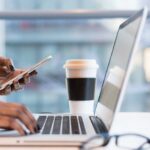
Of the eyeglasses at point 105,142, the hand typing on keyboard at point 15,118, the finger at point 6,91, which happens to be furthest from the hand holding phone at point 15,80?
the eyeglasses at point 105,142

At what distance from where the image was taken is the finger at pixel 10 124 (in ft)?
2.10

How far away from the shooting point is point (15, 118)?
67cm

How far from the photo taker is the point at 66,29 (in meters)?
2.51

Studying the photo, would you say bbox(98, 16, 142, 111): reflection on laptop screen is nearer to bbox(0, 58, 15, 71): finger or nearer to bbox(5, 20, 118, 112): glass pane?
bbox(0, 58, 15, 71): finger

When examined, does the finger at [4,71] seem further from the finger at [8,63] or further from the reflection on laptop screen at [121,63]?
the reflection on laptop screen at [121,63]

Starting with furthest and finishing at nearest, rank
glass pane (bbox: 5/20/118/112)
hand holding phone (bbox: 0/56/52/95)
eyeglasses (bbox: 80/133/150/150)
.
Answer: glass pane (bbox: 5/20/118/112) → hand holding phone (bbox: 0/56/52/95) → eyeglasses (bbox: 80/133/150/150)

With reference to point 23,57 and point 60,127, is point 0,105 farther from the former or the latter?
point 23,57

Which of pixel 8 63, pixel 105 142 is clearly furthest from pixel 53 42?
pixel 105 142

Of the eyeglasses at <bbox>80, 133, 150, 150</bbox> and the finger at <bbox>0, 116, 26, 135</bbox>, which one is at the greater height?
the eyeglasses at <bbox>80, 133, 150, 150</bbox>

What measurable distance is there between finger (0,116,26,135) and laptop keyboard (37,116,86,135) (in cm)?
5

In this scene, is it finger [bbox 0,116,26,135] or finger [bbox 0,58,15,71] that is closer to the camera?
finger [bbox 0,116,26,135]

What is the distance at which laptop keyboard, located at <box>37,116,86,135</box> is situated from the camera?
679 mm

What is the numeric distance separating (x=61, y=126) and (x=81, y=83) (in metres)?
0.31

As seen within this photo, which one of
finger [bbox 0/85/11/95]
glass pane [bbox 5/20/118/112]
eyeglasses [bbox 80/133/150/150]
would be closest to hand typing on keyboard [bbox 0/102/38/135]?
eyeglasses [bbox 80/133/150/150]
